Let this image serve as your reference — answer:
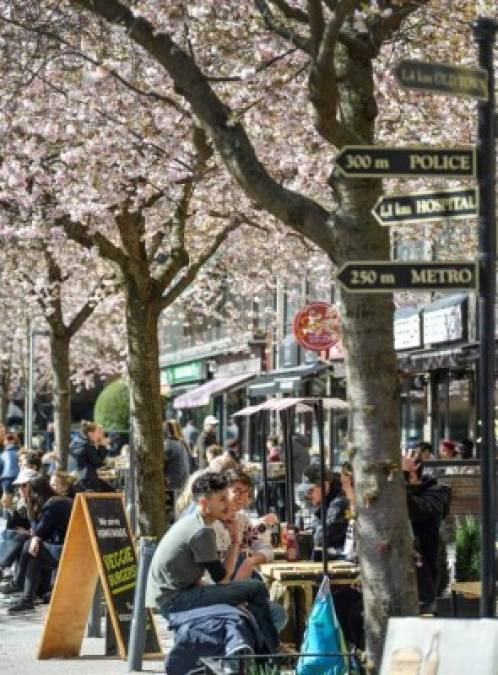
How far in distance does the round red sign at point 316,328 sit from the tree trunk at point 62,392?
724 centimetres

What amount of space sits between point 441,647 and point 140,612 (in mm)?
6436

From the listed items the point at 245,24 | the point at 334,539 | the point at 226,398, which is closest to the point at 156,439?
the point at 334,539

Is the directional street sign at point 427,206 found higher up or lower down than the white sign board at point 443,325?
lower down

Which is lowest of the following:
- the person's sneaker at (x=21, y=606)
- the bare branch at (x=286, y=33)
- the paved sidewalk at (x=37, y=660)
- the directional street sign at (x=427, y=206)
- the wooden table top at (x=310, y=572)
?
the paved sidewalk at (x=37, y=660)

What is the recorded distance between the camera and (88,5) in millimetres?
10094

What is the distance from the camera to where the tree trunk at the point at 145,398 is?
1792cm

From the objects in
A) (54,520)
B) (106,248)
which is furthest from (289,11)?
(106,248)

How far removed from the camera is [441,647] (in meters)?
6.61

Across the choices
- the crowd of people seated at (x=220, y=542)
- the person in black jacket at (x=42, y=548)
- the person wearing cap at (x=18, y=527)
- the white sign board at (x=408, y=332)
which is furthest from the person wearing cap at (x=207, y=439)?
the person in black jacket at (x=42, y=548)

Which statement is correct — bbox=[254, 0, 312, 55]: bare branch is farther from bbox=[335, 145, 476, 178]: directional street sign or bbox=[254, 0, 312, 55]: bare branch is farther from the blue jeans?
the blue jeans

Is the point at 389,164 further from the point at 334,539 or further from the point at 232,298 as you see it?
the point at 232,298

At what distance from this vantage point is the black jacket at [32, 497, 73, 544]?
1728cm

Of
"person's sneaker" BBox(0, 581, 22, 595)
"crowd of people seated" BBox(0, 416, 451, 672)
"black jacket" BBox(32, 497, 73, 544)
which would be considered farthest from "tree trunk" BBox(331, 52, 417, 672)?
"person's sneaker" BBox(0, 581, 22, 595)

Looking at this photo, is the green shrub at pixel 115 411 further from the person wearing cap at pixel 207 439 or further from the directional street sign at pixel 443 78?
the directional street sign at pixel 443 78
